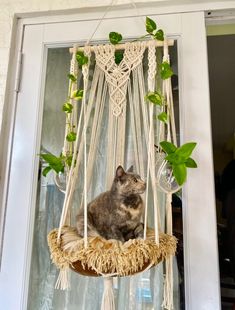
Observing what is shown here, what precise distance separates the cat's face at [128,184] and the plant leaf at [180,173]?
84mm

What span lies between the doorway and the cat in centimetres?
49

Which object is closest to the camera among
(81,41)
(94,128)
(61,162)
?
(61,162)

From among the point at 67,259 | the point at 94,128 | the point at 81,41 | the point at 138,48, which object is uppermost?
the point at 81,41

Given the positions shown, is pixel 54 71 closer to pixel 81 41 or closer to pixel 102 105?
pixel 81 41

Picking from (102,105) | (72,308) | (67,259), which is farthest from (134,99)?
(72,308)

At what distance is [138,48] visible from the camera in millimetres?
911

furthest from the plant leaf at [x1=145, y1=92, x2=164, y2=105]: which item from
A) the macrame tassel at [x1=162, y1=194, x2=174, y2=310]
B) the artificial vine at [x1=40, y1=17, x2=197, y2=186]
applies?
the macrame tassel at [x1=162, y1=194, x2=174, y2=310]

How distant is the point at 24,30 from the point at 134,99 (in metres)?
0.55

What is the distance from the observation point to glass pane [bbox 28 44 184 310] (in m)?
0.83

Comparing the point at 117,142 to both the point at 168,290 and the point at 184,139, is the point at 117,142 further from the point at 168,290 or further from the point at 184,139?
the point at 168,290

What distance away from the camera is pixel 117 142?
0.88 meters

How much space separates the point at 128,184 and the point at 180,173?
0.43ft

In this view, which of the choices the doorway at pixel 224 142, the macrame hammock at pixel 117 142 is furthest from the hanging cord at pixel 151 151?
the doorway at pixel 224 142

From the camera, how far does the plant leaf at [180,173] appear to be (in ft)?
2.27
